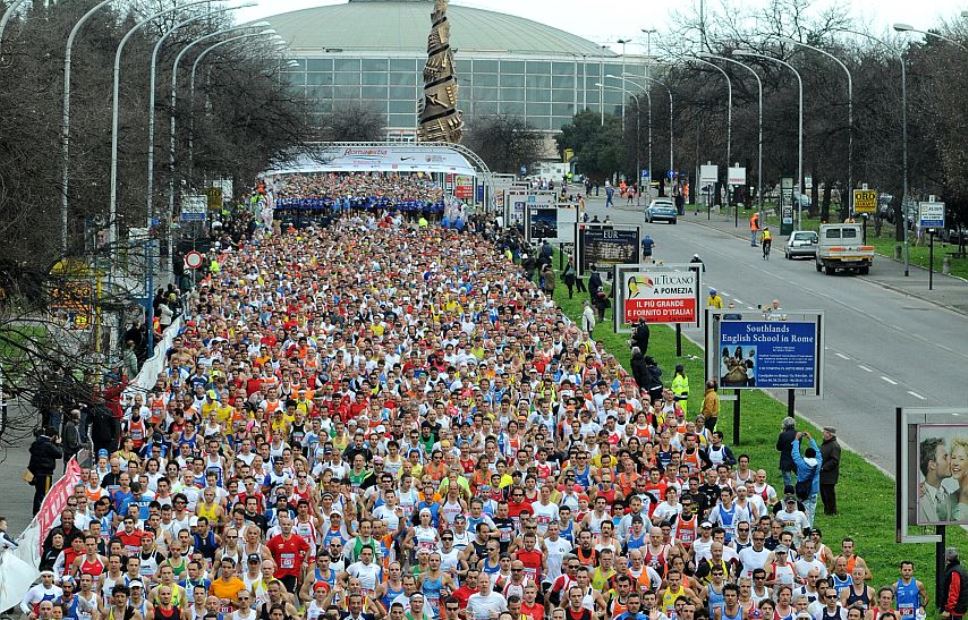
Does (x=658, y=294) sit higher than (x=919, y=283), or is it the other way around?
(x=658, y=294)

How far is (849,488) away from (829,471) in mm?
1771

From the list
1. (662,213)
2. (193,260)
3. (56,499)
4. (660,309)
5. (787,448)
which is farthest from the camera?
(662,213)

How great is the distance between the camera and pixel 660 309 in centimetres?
3359

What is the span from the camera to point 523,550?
51.4 ft

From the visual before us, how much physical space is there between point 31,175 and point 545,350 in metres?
8.34

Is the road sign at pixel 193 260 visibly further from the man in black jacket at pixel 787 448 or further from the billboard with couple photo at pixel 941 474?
the billboard with couple photo at pixel 941 474

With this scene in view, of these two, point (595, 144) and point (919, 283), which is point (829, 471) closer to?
point (919, 283)

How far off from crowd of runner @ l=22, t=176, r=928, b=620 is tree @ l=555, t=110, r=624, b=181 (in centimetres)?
9938

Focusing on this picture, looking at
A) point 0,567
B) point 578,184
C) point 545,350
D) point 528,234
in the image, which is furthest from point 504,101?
point 0,567

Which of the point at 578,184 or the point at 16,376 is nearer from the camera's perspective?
the point at 16,376

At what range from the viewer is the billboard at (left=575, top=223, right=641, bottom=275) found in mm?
42688

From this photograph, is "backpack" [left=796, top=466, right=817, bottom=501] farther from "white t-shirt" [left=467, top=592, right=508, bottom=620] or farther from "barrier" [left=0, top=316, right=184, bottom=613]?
"white t-shirt" [left=467, top=592, right=508, bottom=620]

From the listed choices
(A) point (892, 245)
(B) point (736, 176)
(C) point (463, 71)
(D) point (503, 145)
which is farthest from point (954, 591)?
(C) point (463, 71)

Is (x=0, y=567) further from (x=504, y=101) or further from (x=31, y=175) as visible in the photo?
(x=504, y=101)
